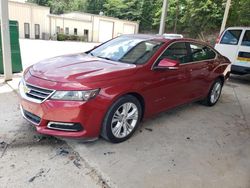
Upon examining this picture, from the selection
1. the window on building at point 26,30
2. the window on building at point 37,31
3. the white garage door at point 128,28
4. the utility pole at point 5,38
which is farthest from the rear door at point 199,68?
the white garage door at point 128,28

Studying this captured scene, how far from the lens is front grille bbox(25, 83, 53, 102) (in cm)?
278

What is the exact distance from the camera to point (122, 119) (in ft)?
10.6

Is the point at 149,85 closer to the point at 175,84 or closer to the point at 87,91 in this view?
the point at 175,84

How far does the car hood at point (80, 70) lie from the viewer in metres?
2.86

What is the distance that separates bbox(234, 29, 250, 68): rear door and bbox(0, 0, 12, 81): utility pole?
6568 mm

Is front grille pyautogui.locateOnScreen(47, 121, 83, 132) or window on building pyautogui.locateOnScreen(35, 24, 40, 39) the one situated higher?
front grille pyautogui.locateOnScreen(47, 121, 83, 132)

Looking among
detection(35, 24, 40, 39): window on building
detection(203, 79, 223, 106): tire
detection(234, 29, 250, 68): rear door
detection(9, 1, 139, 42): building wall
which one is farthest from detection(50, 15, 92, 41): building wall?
detection(203, 79, 223, 106): tire

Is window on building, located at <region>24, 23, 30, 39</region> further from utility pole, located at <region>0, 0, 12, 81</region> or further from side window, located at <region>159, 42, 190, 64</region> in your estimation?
side window, located at <region>159, 42, 190, 64</region>

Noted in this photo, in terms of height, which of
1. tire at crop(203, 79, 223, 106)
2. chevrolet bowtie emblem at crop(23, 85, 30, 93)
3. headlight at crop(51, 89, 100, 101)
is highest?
headlight at crop(51, 89, 100, 101)

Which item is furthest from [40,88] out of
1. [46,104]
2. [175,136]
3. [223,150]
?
[223,150]

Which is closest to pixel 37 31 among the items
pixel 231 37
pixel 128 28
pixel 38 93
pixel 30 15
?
pixel 30 15

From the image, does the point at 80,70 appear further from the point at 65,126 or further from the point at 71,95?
the point at 65,126

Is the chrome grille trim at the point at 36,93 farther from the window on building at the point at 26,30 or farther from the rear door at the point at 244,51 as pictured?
the window on building at the point at 26,30

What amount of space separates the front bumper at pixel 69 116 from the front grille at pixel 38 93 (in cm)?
6
